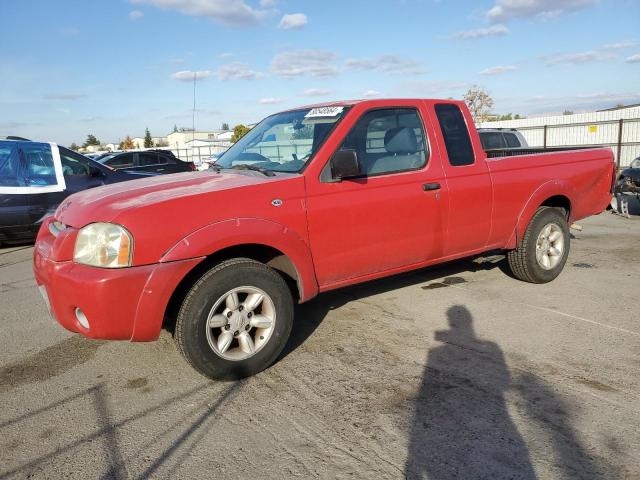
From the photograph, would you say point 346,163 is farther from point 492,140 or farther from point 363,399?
point 492,140

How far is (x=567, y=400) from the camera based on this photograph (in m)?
3.08

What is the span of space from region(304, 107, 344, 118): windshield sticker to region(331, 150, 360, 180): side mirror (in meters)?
0.58

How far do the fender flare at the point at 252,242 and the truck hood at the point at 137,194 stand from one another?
0.28 metres

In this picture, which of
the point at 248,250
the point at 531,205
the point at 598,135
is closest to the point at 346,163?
the point at 248,250

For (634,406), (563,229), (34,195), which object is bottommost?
(634,406)

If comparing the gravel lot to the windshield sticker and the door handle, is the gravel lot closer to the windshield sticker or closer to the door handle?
the door handle

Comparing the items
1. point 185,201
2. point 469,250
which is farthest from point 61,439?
point 469,250

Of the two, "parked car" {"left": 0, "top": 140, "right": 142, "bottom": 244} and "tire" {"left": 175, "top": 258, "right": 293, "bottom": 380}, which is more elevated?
"parked car" {"left": 0, "top": 140, "right": 142, "bottom": 244}

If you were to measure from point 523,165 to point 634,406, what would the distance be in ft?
8.96

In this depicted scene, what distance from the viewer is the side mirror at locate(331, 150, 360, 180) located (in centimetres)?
372

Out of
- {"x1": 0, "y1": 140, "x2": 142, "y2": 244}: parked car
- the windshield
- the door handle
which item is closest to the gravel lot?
the door handle

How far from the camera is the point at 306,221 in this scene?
3.71 m

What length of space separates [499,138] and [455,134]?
7.04 meters

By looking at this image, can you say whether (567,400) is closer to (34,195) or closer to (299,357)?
(299,357)
